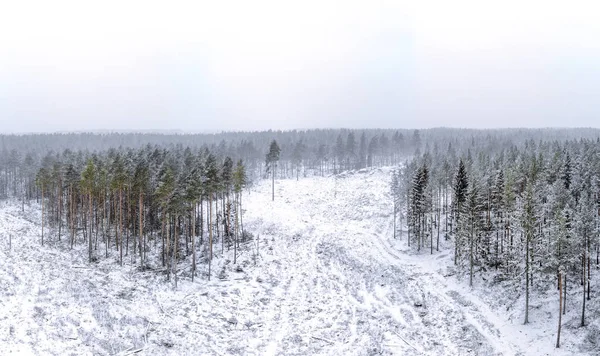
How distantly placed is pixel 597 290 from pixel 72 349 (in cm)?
4455

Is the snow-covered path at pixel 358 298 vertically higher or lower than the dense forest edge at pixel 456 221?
lower

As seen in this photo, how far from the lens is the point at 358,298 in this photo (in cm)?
4053

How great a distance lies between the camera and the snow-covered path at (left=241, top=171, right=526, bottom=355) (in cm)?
3122

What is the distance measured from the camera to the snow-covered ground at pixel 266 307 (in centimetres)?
2834

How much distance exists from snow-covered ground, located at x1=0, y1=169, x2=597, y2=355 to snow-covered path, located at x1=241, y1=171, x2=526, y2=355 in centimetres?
16

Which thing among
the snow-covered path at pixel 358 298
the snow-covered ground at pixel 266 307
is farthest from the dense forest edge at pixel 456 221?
the snow-covered path at pixel 358 298

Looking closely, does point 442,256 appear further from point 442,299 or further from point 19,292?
point 19,292

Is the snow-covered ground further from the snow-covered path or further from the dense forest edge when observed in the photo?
the dense forest edge

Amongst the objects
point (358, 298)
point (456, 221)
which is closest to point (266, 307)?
point (358, 298)

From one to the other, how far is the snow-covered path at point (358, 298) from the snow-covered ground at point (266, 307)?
0.16m

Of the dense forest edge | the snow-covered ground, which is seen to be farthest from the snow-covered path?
the dense forest edge

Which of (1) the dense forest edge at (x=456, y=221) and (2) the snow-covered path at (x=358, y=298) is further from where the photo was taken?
(1) the dense forest edge at (x=456, y=221)

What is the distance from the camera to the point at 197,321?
3316 centimetres

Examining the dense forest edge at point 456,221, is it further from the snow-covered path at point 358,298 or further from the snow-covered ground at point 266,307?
the snow-covered path at point 358,298
